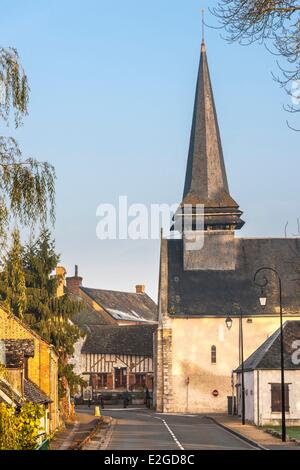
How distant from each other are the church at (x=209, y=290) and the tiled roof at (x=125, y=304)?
2966 cm

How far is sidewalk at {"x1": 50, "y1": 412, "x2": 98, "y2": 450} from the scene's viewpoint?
29656 millimetres

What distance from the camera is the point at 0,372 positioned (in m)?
14.9

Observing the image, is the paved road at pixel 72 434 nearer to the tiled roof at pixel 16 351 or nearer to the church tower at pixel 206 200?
the tiled roof at pixel 16 351

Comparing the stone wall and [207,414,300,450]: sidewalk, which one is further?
the stone wall

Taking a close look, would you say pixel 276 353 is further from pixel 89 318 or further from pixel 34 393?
pixel 89 318

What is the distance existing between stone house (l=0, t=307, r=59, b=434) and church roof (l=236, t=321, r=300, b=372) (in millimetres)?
11152

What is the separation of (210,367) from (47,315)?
20147 mm

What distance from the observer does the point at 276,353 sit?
152 ft

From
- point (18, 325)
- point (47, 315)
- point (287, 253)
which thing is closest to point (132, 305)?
point (287, 253)

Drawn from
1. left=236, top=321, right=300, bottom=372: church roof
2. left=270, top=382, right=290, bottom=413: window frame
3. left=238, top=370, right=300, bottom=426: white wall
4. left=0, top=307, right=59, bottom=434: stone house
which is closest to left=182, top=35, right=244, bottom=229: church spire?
left=236, top=321, right=300, bottom=372: church roof

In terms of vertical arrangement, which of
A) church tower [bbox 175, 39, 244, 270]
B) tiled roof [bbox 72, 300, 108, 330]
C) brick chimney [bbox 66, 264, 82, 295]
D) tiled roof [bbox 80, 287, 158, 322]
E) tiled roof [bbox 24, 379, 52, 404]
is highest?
church tower [bbox 175, 39, 244, 270]

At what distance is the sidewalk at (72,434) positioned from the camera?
97.3 feet

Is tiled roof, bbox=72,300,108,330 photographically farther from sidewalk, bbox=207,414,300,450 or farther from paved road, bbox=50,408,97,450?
sidewalk, bbox=207,414,300,450

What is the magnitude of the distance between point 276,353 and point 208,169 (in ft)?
76.2
